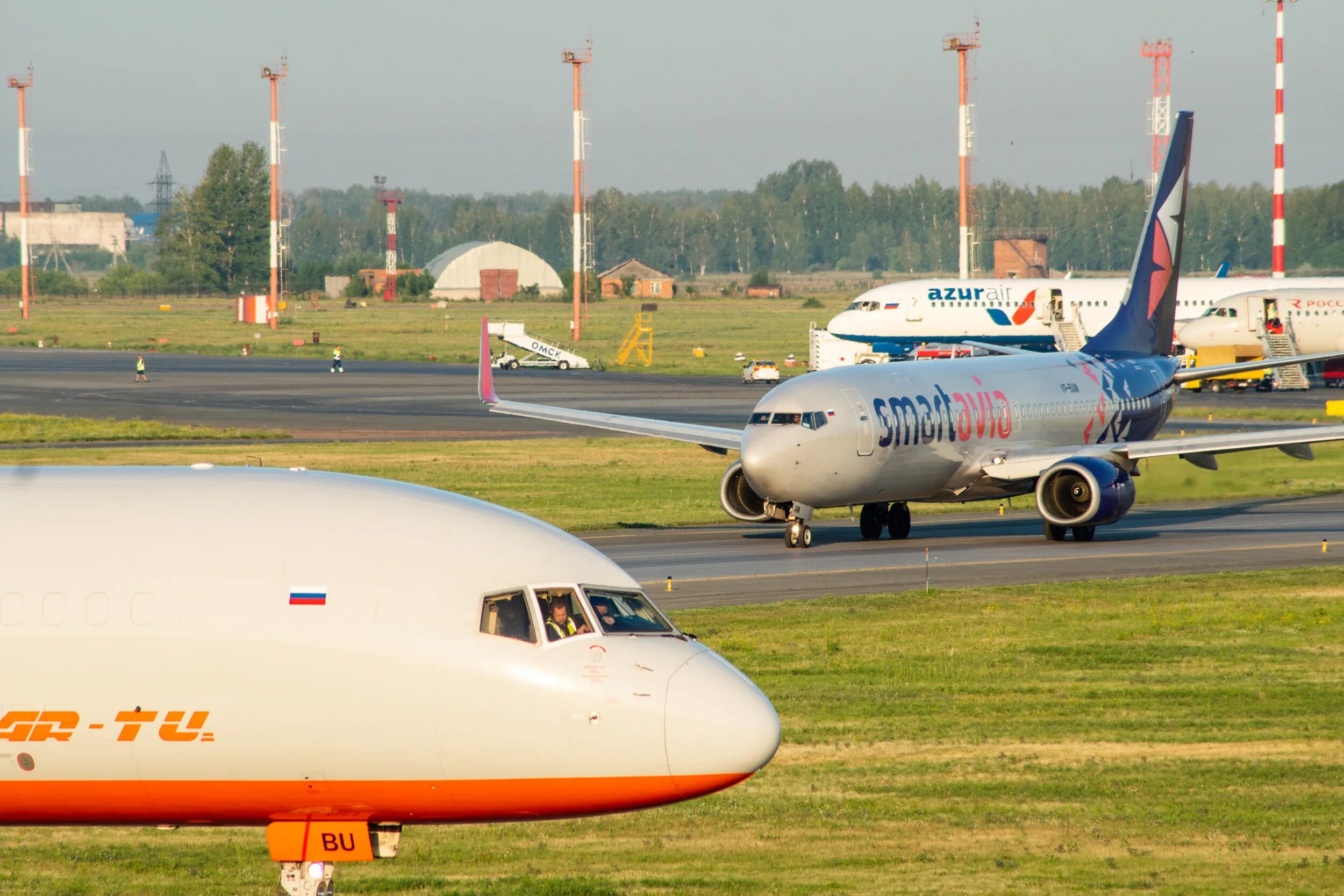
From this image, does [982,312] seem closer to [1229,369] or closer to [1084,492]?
[1229,369]

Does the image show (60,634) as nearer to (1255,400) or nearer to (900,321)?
(1255,400)

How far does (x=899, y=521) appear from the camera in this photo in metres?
44.2

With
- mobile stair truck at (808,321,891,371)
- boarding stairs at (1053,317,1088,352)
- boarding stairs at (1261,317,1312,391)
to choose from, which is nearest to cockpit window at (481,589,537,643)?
boarding stairs at (1261,317,1312,391)

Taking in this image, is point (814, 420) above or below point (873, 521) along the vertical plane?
above

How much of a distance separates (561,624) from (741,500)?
29682 mm

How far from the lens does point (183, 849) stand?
1731cm

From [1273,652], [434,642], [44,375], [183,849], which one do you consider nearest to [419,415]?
[44,375]

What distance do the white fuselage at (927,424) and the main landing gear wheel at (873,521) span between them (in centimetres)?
154

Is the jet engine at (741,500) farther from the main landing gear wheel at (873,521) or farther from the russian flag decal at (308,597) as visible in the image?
the russian flag decal at (308,597)

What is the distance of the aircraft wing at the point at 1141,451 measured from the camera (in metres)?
42.1

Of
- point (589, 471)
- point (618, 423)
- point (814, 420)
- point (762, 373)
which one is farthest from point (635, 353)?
point (814, 420)

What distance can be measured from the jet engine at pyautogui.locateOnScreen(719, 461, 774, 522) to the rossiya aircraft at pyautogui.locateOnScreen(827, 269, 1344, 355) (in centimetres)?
6330

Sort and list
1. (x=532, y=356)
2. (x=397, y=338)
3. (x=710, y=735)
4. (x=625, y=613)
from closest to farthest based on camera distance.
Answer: (x=710, y=735) < (x=625, y=613) < (x=532, y=356) < (x=397, y=338)

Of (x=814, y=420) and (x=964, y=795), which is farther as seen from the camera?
(x=814, y=420)
